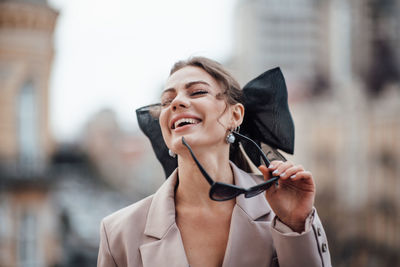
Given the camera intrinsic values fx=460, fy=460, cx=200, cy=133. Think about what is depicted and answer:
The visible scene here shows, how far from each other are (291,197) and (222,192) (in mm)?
301

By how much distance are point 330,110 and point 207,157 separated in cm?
2293

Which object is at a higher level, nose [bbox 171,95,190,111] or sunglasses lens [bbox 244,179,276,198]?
nose [bbox 171,95,190,111]

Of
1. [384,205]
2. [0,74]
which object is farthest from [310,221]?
[384,205]

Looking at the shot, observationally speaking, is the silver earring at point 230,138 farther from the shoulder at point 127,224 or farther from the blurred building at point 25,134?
the blurred building at point 25,134

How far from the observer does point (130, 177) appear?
1852 inches

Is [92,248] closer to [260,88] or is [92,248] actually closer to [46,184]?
[46,184]

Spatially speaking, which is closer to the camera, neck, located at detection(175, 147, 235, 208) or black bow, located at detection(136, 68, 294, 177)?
neck, located at detection(175, 147, 235, 208)

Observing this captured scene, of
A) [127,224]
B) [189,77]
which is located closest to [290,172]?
[189,77]

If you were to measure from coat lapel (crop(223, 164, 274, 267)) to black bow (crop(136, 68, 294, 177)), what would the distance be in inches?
9.5

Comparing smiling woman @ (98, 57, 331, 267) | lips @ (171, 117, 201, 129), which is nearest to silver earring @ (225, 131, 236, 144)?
smiling woman @ (98, 57, 331, 267)

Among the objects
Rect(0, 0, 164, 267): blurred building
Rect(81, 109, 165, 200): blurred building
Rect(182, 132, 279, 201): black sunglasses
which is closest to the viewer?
Rect(182, 132, 279, 201): black sunglasses

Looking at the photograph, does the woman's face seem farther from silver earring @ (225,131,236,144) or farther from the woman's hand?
the woman's hand

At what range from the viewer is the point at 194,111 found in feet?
6.03

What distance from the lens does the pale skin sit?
174 cm
